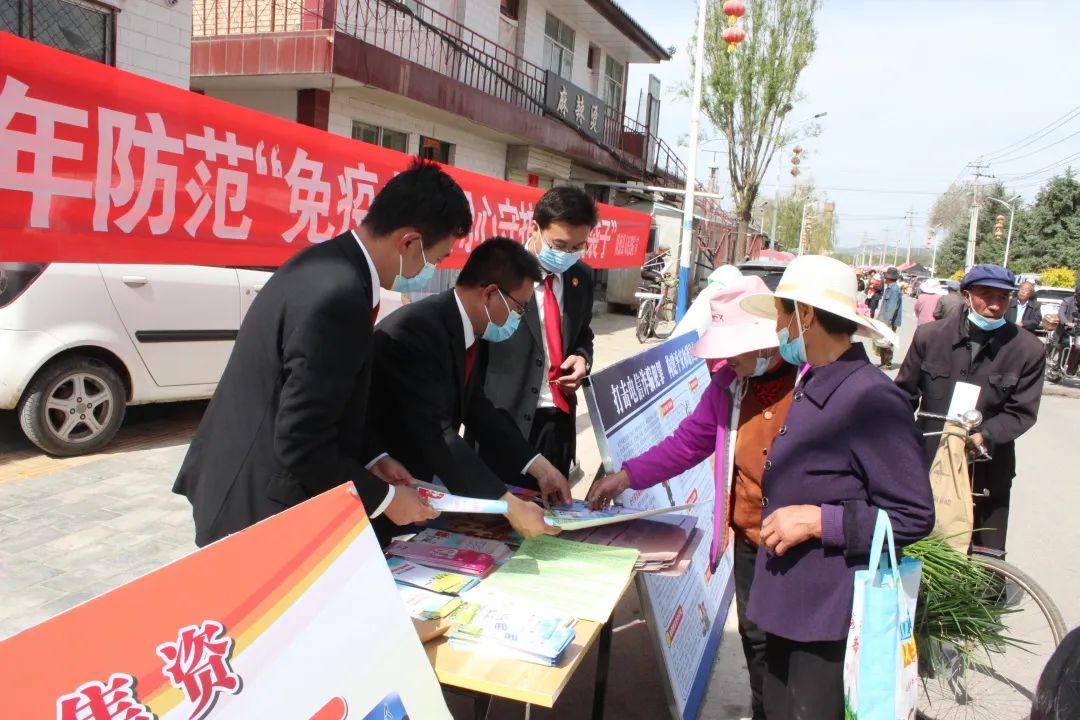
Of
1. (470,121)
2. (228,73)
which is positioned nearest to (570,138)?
(470,121)

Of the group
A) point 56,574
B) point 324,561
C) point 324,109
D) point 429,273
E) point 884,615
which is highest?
point 324,109

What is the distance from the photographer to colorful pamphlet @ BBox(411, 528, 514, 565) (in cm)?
227

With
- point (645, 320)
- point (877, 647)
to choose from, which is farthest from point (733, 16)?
point (877, 647)

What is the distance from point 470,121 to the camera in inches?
457

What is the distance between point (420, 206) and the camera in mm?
1995

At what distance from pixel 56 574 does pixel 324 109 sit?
7405 millimetres

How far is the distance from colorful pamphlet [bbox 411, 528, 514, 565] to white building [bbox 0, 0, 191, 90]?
222 inches

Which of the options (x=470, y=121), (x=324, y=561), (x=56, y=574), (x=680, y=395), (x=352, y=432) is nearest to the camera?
(x=324, y=561)

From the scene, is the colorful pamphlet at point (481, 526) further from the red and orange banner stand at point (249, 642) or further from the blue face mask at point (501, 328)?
the red and orange banner stand at point (249, 642)

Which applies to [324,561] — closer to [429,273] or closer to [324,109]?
[429,273]

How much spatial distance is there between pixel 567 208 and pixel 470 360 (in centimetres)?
100

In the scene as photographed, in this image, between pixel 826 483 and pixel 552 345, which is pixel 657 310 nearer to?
pixel 552 345

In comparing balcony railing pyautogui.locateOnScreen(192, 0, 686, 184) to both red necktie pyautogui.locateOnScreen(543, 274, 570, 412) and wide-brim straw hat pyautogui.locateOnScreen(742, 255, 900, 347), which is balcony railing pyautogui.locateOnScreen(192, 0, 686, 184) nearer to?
red necktie pyautogui.locateOnScreen(543, 274, 570, 412)

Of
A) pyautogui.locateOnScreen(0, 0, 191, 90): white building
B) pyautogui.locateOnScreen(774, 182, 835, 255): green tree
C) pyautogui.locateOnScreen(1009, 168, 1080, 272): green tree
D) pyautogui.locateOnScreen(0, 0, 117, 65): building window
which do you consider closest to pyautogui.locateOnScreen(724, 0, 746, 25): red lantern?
pyautogui.locateOnScreen(0, 0, 191, 90): white building
